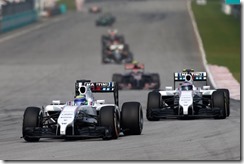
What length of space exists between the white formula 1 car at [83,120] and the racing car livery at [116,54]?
1403 inches

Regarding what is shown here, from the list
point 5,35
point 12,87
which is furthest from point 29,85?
point 5,35

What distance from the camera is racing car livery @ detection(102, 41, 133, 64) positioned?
59.3 metres

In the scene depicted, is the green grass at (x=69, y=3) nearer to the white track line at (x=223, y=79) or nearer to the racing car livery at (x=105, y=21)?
the racing car livery at (x=105, y=21)

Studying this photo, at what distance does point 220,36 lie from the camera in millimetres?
81375

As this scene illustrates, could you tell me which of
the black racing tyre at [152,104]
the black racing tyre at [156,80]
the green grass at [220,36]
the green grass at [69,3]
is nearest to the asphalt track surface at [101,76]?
the black racing tyre at [152,104]

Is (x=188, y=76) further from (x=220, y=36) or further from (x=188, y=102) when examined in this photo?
(x=220, y=36)

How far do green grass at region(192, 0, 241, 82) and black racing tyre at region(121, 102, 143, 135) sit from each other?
23961 mm

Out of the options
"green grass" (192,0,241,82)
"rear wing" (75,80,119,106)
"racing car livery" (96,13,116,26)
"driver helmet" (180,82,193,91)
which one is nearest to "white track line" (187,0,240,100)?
"green grass" (192,0,241,82)

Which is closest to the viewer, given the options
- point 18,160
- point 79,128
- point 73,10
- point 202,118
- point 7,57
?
point 18,160

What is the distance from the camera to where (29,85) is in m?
44.5

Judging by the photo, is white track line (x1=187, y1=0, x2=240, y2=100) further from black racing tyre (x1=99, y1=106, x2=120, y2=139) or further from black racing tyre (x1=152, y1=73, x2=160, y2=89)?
A: black racing tyre (x1=99, y1=106, x2=120, y2=139)

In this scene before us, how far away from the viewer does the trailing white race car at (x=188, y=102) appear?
26.3 m

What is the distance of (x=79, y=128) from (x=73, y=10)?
116393 mm

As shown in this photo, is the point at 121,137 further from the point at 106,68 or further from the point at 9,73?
the point at 106,68
